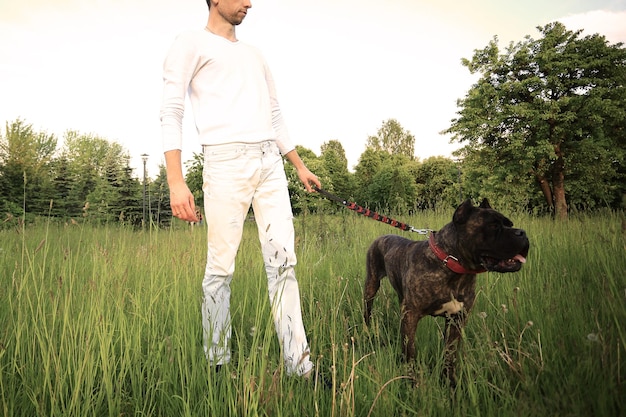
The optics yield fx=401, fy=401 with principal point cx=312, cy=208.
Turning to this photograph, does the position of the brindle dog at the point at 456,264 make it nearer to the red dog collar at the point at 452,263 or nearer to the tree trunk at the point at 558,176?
the red dog collar at the point at 452,263

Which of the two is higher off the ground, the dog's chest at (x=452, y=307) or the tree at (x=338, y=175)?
the tree at (x=338, y=175)

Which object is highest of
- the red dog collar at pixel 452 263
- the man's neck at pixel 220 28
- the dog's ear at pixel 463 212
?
the man's neck at pixel 220 28

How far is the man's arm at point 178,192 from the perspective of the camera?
2633mm

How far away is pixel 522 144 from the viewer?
22359 millimetres

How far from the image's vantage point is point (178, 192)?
8.71 ft

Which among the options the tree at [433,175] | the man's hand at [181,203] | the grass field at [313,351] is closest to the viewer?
the grass field at [313,351]

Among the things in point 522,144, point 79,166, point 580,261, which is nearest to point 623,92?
point 522,144

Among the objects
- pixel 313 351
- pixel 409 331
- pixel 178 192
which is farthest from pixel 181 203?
pixel 409 331

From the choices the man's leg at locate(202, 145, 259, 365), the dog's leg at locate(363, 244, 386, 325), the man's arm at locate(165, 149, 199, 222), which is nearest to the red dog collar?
the dog's leg at locate(363, 244, 386, 325)

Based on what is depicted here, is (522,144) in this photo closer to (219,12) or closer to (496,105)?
(496,105)

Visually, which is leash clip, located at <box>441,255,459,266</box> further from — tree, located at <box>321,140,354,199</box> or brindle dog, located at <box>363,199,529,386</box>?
tree, located at <box>321,140,354,199</box>

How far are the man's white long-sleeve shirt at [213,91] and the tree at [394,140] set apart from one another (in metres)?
60.8

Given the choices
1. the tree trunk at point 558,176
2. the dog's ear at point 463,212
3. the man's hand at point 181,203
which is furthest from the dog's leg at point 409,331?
the tree trunk at point 558,176

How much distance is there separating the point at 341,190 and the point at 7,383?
49.0 meters
